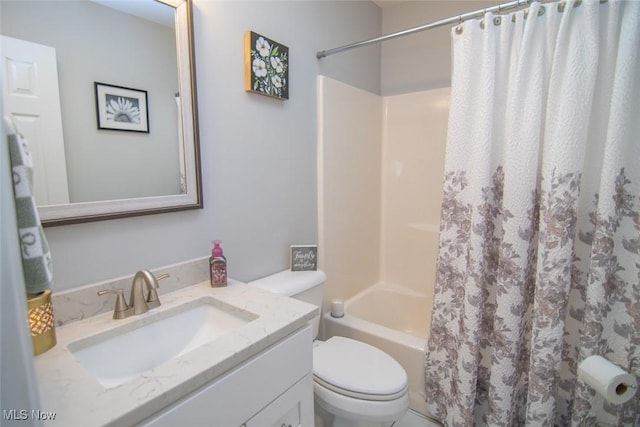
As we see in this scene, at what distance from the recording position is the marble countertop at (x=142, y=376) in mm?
580

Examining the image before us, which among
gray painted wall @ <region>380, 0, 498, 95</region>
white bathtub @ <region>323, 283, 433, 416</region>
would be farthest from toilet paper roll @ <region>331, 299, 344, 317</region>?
gray painted wall @ <region>380, 0, 498, 95</region>

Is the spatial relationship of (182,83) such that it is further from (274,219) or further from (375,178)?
(375,178)

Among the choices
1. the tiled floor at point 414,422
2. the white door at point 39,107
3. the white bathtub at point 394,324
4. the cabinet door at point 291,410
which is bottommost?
the tiled floor at point 414,422

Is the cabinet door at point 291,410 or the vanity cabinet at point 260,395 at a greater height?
the vanity cabinet at point 260,395

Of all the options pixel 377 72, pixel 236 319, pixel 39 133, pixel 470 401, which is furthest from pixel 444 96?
pixel 39 133

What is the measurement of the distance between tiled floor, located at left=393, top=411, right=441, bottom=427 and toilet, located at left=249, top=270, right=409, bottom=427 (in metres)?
0.26

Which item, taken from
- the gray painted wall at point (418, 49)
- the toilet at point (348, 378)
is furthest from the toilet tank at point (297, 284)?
the gray painted wall at point (418, 49)

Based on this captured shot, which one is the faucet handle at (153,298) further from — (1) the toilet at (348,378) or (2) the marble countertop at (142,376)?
(1) the toilet at (348,378)

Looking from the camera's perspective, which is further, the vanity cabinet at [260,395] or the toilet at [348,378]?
the toilet at [348,378]

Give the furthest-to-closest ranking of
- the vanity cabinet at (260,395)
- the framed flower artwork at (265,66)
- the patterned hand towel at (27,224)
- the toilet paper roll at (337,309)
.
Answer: the toilet paper roll at (337,309) < the framed flower artwork at (265,66) < the vanity cabinet at (260,395) < the patterned hand towel at (27,224)

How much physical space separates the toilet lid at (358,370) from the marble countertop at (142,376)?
0.47 meters

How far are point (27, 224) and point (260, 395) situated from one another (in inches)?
25.4

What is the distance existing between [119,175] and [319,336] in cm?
134

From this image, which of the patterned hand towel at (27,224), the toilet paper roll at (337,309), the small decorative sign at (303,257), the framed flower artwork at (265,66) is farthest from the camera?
the toilet paper roll at (337,309)
